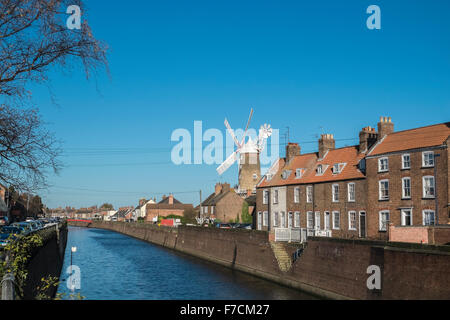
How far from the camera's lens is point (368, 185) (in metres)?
39.0

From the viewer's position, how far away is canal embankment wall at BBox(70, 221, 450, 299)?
2155cm

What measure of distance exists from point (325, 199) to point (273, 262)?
10067 millimetres

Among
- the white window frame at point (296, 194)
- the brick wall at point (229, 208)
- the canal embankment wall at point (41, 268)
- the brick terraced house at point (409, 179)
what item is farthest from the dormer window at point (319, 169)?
the brick wall at point (229, 208)

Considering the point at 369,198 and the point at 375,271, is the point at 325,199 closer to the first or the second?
the point at 369,198

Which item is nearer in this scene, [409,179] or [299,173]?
[409,179]

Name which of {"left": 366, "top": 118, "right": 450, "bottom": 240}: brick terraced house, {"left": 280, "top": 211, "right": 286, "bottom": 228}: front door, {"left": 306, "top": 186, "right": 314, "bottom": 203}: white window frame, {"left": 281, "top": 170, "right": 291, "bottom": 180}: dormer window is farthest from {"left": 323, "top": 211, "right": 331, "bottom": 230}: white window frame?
{"left": 281, "top": 170, "right": 291, "bottom": 180}: dormer window

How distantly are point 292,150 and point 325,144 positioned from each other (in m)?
6.89

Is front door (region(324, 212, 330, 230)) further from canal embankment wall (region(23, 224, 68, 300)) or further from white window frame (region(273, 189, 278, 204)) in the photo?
canal embankment wall (region(23, 224, 68, 300))

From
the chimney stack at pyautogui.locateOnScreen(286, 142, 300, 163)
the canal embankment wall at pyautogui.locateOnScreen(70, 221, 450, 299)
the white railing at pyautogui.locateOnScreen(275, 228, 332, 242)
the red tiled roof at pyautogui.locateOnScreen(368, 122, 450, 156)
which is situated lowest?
the canal embankment wall at pyautogui.locateOnScreen(70, 221, 450, 299)

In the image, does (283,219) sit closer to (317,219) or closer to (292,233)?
(317,219)

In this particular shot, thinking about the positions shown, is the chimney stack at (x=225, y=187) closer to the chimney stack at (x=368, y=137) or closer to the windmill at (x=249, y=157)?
the windmill at (x=249, y=157)

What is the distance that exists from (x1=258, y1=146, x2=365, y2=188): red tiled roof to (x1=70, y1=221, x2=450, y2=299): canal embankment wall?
920 cm

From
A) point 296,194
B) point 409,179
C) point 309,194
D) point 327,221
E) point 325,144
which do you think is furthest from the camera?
point 325,144

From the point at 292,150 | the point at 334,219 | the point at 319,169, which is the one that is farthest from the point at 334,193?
the point at 292,150
